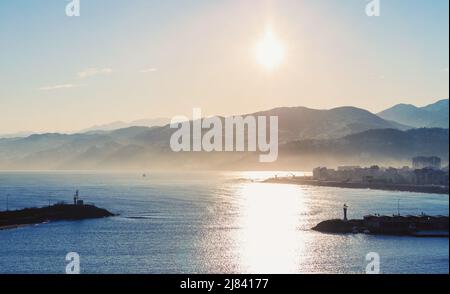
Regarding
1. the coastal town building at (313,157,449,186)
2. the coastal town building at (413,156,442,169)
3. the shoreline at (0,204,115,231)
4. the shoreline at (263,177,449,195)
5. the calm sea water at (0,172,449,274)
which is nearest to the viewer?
the calm sea water at (0,172,449,274)

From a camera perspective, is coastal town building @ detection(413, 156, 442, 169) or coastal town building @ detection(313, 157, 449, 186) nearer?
coastal town building @ detection(313, 157, 449, 186)

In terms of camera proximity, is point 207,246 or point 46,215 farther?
point 46,215

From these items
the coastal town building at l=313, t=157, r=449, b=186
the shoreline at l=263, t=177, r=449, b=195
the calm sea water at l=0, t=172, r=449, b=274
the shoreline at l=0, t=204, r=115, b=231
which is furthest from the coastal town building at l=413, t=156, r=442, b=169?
the shoreline at l=0, t=204, r=115, b=231

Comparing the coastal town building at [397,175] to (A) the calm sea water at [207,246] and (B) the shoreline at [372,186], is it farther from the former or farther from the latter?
(A) the calm sea water at [207,246]

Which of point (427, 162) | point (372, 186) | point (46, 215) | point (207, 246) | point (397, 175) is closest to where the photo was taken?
point (207, 246)

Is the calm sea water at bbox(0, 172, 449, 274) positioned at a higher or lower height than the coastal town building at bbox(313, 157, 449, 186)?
lower

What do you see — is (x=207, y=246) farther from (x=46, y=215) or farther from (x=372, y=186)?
(x=372, y=186)

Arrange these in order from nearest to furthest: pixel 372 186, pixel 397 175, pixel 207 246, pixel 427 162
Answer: pixel 207 246 → pixel 397 175 → pixel 372 186 → pixel 427 162

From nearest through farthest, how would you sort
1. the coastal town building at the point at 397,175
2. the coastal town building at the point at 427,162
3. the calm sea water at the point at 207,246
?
the calm sea water at the point at 207,246, the coastal town building at the point at 397,175, the coastal town building at the point at 427,162

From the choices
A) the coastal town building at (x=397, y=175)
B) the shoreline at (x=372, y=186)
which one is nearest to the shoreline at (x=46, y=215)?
the shoreline at (x=372, y=186)

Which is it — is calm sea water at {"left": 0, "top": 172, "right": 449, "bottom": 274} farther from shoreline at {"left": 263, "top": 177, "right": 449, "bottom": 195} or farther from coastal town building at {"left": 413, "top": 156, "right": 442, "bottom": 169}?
coastal town building at {"left": 413, "top": 156, "right": 442, "bottom": 169}

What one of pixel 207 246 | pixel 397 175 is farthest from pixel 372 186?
pixel 207 246
